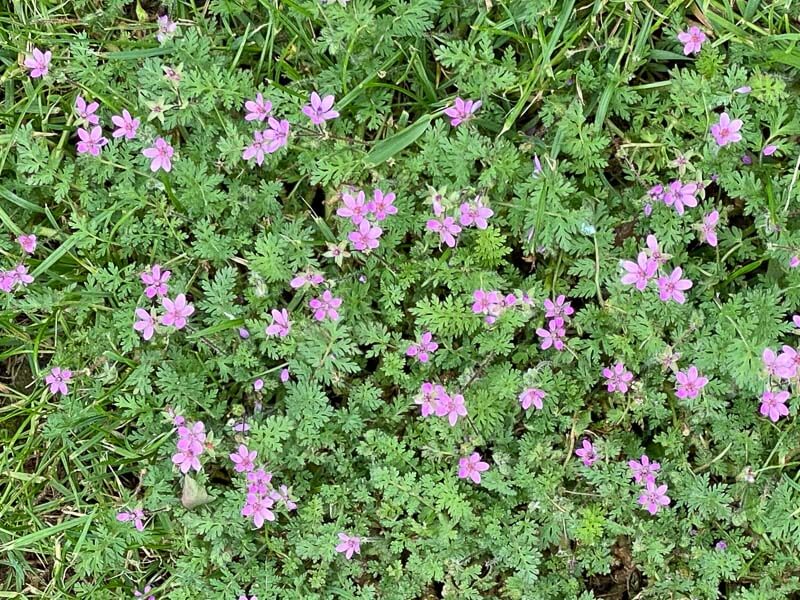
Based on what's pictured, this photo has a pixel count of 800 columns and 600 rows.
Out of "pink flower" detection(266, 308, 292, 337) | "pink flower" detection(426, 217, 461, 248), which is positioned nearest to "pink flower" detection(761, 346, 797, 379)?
"pink flower" detection(426, 217, 461, 248)

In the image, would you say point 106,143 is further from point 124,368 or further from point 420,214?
point 420,214

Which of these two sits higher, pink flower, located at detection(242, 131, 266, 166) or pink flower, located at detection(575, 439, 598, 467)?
pink flower, located at detection(242, 131, 266, 166)

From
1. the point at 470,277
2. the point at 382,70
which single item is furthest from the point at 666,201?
the point at 382,70

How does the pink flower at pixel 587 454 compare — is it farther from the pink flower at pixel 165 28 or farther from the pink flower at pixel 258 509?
the pink flower at pixel 165 28

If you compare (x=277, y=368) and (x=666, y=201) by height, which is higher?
(x=666, y=201)

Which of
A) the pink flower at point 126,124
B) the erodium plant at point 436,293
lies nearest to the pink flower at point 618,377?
the erodium plant at point 436,293

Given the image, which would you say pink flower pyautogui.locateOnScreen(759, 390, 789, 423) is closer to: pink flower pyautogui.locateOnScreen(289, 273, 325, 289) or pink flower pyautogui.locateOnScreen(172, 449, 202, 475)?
pink flower pyautogui.locateOnScreen(289, 273, 325, 289)
